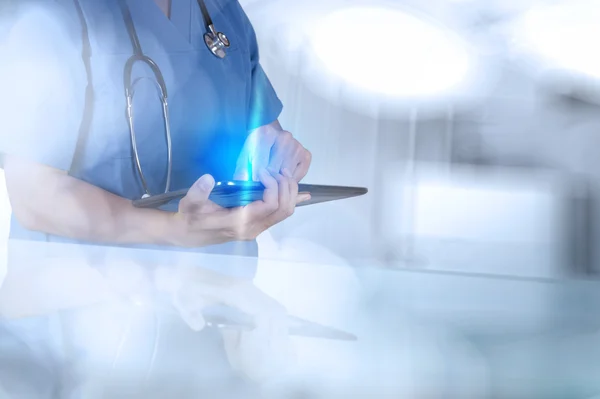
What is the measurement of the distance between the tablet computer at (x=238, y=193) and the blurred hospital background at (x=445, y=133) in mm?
455

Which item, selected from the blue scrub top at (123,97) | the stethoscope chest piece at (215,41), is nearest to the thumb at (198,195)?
the blue scrub top at (123,97)

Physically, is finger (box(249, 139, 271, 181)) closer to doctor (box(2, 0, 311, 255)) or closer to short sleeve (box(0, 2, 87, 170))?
doctor (box(2, 0, 311, 255))

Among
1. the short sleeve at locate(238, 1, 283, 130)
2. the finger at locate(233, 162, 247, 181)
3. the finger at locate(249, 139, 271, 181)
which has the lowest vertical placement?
the finger at locate(233, 162, 247, 181)

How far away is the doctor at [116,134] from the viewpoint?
57 centimetres

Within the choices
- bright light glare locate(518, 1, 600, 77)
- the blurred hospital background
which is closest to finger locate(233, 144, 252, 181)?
the blurred hospital background

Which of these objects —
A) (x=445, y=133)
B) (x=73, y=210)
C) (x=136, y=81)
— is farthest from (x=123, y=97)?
(x=445, y=133)

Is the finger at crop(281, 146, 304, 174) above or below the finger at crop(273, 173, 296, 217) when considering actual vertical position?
above

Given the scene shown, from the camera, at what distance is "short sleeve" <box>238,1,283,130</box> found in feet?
2.65

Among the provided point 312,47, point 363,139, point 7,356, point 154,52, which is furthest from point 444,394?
point 312,47

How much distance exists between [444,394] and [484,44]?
1153mm

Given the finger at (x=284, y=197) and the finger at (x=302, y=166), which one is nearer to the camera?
the finger at (x=284, y=197)

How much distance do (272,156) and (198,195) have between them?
23 centimetres

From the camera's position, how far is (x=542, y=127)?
1.30 m

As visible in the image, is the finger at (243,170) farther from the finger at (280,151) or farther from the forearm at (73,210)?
the forearm at (73,210)
